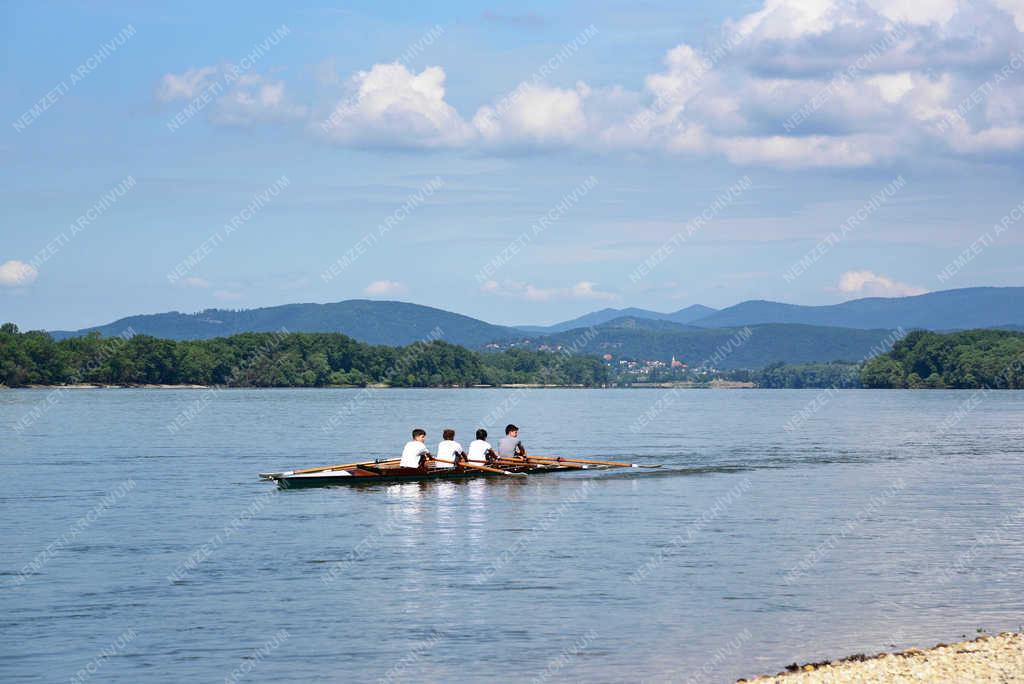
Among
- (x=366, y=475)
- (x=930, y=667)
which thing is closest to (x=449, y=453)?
(x=366, y=475)

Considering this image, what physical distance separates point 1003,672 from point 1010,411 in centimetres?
11240

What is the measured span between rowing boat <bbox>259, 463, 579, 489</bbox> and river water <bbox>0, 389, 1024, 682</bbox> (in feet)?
1.40

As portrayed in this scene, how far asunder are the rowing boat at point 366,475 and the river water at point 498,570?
427 mm

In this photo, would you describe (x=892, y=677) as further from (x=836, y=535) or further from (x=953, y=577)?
(x=836, y=535)

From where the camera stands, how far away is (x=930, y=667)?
15367 millimetres

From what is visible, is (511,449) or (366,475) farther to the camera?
(511,449)

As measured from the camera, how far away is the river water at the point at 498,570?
58.5 feet

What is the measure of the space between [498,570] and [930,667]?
35.3 feet

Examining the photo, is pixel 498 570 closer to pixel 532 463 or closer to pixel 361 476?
pixel 361 476

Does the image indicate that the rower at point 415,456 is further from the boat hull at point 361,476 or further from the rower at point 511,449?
the rower at point 511,449

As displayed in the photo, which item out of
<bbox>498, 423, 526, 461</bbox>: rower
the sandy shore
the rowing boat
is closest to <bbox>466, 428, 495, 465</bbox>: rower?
the rowing boat

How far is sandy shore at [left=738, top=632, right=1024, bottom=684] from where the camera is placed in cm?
1479

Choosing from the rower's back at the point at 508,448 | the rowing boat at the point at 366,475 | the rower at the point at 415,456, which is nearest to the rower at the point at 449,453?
the rowing boat at the point at 366,475

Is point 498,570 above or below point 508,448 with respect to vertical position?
below
